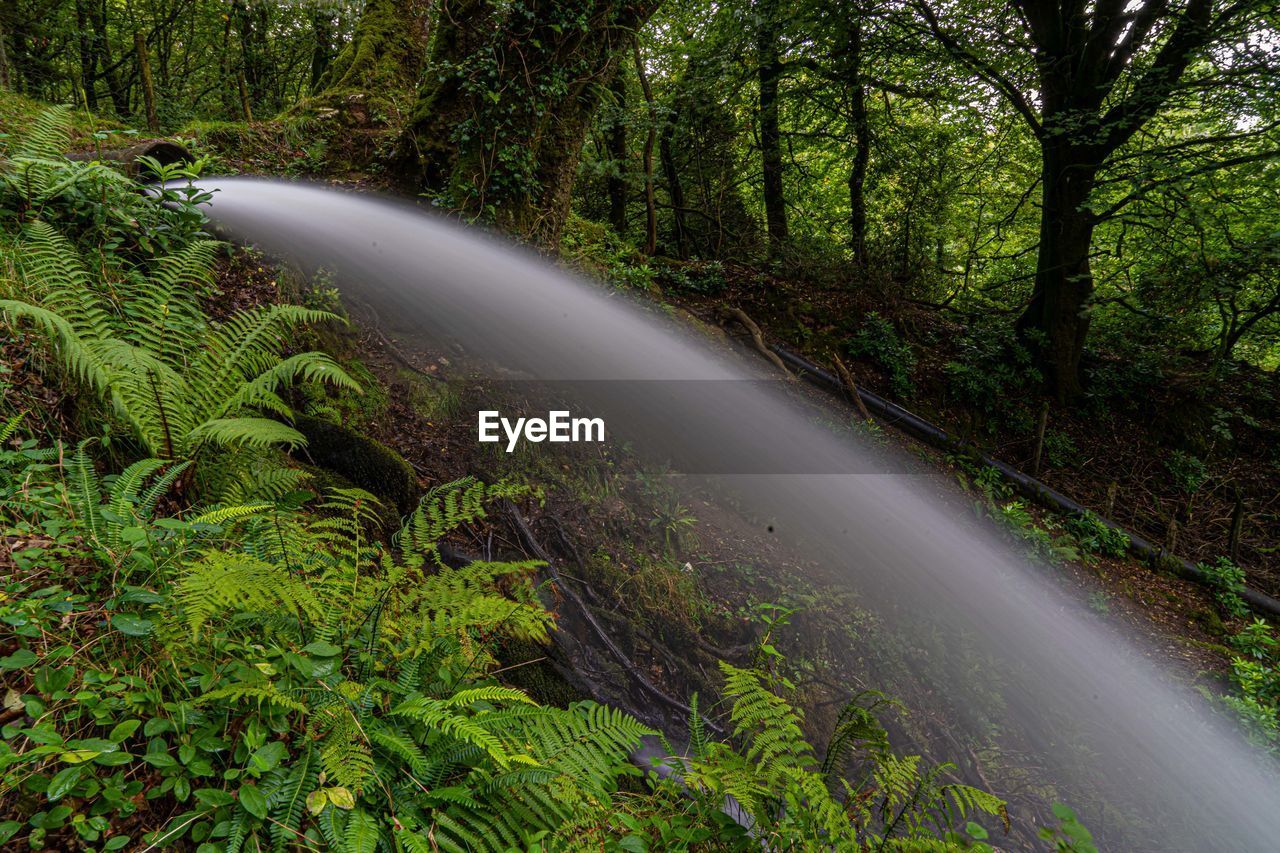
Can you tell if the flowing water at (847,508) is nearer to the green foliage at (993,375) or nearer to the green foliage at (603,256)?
the green foliage at (603,256)

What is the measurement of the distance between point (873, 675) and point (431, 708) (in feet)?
13.2

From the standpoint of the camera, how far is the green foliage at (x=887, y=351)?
8313mm

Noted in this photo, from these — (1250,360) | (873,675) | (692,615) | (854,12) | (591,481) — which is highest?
(854,12)

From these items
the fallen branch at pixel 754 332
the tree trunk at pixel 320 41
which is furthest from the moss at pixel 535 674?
the tree trunk at pixel 320 41

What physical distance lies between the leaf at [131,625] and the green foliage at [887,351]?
8628 mm

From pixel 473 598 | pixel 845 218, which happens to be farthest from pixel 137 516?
pixel 845 218

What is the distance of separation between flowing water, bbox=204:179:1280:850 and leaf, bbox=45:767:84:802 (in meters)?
4.19

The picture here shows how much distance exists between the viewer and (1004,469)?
→ 738cm

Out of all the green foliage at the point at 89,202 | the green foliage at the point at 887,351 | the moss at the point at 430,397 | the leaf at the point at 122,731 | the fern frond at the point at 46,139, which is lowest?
the leaf at the point at 122,731

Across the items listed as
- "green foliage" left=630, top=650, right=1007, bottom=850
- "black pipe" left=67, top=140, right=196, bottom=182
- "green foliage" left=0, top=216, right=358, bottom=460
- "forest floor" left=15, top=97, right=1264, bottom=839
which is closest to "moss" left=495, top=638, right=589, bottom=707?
"forest floor" left=15, top=97, right=1264, bottom=839

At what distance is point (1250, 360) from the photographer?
9672mm

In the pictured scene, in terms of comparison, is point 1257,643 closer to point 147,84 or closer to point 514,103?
point 514,103

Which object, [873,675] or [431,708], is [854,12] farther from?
[431,708]

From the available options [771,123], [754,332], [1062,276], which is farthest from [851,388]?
[771,123]
